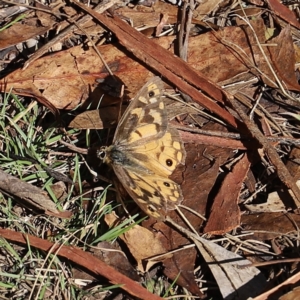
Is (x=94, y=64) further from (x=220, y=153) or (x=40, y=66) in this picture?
(x=220, y=153)

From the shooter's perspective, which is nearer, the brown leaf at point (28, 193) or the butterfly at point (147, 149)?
the butterfly at point (147, 149)

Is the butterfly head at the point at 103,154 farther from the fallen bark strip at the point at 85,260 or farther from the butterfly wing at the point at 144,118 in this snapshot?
the fallen bark strip at the point at 85,260

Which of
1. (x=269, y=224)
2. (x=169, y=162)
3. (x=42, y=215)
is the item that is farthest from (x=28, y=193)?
(x=269, y=224)

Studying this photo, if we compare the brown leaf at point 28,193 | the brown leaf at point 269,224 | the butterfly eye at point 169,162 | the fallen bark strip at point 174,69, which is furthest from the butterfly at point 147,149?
the brown leaf at point 269,224

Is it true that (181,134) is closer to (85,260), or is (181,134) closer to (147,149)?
(147,149)

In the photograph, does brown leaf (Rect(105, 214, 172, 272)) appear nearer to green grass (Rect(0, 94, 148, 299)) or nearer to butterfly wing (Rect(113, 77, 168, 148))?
green grass (Rect(0, 94, 148, 299))

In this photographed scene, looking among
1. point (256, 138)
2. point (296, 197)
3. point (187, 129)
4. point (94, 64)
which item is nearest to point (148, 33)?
point (94, 64)

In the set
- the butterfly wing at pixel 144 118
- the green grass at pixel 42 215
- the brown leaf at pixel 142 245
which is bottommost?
the brown leaf at pixel 142 245

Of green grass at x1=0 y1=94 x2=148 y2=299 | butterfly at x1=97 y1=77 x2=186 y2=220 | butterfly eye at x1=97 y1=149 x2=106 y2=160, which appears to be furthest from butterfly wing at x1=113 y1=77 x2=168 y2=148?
green grass at x1=0 y1=94 x2=148 y2=299
